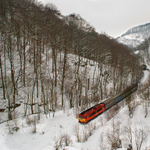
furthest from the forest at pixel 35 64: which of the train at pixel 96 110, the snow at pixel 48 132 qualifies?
the train at pixel 96 110

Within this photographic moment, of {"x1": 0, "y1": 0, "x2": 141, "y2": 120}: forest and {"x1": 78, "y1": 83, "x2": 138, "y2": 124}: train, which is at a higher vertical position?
{"x1": 0, "y1": 0, "x2": 141, "y2": 120}: forest

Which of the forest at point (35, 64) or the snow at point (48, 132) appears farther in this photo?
the forest at point (35, 64)

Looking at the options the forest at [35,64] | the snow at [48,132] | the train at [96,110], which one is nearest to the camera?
the snow at [48,132]

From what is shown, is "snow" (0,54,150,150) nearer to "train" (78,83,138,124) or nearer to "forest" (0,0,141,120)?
"train" (78,83,138,124)

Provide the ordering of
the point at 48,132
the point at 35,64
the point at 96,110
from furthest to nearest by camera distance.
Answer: the point at 35,64
the point at 96,110
the point at 48,132

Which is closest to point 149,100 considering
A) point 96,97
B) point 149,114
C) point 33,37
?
point 149,114

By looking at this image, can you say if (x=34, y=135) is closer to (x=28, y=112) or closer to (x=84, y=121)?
(x=28, y=112)

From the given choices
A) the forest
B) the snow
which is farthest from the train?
the forest

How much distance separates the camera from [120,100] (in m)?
22.5

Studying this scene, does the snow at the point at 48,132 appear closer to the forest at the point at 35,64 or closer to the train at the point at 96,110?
the train at the point at 96,110

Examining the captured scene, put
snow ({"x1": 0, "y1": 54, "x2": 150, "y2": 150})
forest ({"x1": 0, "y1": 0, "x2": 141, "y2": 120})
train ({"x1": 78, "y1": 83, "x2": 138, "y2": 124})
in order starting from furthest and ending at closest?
forest ({"x1": 0, "y1": 0, "x2": 141, "y2": 120}), train ({"x1": 78, "y1": 83, "x2": 138, "y2": 124}), snow ({"x1": 0, "y1": 54, "x2": 150, "y2": 150})

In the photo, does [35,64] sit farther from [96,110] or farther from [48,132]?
[96,110]

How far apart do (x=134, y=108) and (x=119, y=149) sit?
8.62 m

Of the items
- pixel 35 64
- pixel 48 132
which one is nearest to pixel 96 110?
pixel 48 132
